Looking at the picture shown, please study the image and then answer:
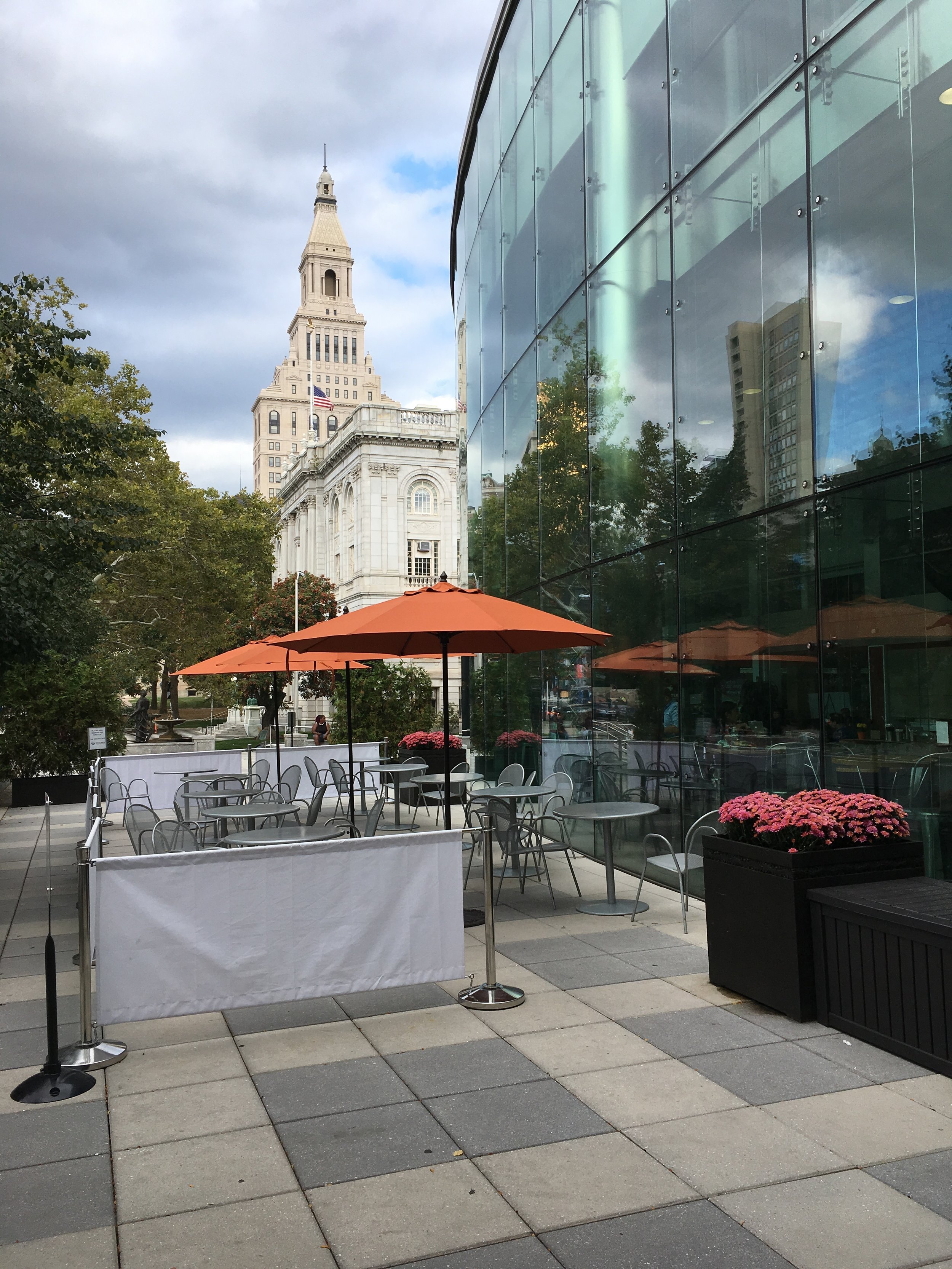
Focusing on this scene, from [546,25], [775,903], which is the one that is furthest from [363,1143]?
[546,25]

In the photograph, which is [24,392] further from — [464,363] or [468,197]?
[468,197]

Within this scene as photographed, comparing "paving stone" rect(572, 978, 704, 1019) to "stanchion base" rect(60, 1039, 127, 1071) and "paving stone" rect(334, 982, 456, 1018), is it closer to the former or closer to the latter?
"paving stone" rect(334, 982, 456, 1018)

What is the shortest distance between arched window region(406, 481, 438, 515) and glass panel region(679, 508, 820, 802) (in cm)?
5812

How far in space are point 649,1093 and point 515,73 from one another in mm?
17079

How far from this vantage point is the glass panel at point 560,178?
13.4 meters

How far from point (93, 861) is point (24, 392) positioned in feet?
33.7

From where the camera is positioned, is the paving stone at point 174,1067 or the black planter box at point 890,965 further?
the paving stone at point 174,1067

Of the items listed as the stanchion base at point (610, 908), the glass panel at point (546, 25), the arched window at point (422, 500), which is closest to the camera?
the stanchion base at point (610, 908)

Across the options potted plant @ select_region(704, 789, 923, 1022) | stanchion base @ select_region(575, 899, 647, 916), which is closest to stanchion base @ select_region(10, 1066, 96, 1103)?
potted plant @ select_region(704, 789, 923, 1022)

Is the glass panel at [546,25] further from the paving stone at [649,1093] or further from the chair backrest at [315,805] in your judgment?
the paving stone at [649,1093]

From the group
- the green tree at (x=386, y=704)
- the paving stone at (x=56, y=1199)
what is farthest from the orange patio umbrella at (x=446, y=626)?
the green tree at (x=386, y=704)

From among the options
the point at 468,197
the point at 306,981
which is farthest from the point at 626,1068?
the point at 468,197

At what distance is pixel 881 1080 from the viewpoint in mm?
5055

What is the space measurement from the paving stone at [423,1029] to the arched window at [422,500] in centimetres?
6202
